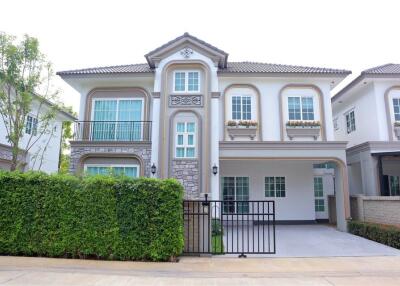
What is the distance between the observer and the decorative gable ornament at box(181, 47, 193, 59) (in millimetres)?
14719

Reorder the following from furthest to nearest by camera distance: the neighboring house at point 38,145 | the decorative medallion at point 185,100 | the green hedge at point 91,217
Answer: the neighboring house at point 38,145, the decorative medallion at point 185,100, the green hedge at point 91,217

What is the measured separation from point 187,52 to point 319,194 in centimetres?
1132

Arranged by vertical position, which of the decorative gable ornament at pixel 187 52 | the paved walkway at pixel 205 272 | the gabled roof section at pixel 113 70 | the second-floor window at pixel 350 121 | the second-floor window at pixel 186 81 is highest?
the decorative gable ornament at pixel 187 52

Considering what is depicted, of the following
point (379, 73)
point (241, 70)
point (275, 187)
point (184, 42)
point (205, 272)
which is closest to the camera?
point (205, 272)

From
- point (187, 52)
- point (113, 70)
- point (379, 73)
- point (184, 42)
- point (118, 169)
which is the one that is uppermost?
point (184, 42)

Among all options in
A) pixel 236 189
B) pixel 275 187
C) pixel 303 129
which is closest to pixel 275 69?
pixel 303 129

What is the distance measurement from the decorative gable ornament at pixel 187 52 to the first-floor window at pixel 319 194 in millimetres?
10491

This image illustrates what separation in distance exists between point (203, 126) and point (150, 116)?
10.2 ft

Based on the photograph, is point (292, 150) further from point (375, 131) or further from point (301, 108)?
point (375, 131)

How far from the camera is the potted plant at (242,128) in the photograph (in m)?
14.9

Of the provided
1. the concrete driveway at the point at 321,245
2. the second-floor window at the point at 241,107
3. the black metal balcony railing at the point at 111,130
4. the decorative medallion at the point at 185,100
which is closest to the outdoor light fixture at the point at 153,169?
the black metal balcony railing at the point at 111,130

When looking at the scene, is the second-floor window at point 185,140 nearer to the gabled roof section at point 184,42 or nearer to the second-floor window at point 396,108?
the gabled roof section at point 184,42

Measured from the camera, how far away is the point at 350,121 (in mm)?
18281

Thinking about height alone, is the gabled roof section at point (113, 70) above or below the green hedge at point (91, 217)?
above
